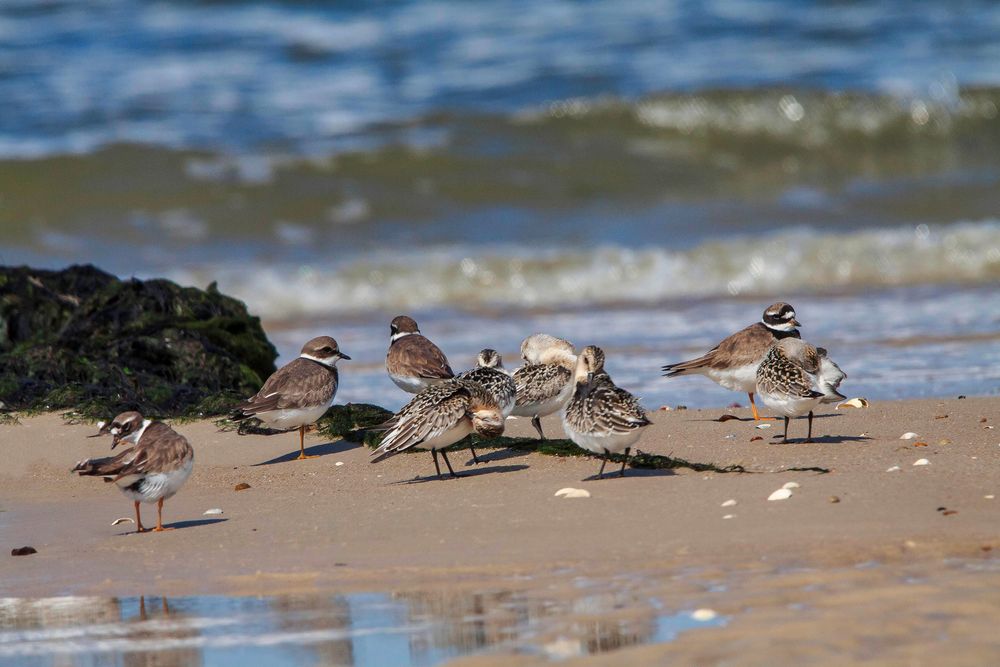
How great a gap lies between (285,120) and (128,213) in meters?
4.17

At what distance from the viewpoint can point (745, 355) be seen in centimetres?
926

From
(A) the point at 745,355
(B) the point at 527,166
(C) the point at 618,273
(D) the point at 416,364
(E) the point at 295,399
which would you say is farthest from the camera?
(B) the point at 527,166

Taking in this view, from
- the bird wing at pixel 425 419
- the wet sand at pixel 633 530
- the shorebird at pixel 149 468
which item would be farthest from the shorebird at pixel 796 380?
the shorebird at pixel 149 468

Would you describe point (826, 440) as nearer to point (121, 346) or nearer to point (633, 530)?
point (633, 530)

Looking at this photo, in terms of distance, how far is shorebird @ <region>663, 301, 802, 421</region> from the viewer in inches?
362

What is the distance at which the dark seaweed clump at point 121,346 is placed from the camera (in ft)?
31.2

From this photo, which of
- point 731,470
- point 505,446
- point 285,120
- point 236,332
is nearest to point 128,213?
point 285,120

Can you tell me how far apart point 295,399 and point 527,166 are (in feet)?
50.0

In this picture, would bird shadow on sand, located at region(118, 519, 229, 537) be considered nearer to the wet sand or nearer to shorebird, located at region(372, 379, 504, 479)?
the wet sand

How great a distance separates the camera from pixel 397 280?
1827cm

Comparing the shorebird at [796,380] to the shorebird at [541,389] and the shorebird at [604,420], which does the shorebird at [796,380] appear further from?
the shorebird at [541,389]

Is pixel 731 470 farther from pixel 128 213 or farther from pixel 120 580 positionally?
pixel 128 213

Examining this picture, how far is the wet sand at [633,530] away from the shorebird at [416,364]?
89 cm

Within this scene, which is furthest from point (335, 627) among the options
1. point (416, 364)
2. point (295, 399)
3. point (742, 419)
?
point (742, 419)
